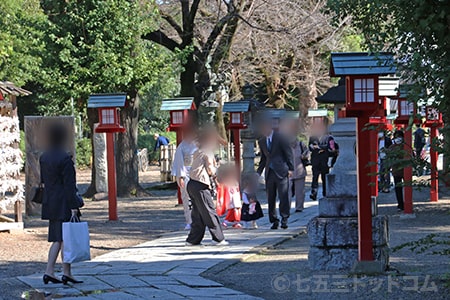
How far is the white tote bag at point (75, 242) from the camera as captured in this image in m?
9.05

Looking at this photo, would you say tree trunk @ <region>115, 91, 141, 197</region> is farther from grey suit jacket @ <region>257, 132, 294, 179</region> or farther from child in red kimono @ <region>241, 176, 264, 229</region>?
grey suit jacket @ <region>257, 132, 294, 179</region>

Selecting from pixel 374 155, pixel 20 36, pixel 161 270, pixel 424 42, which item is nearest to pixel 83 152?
pixel 20 36

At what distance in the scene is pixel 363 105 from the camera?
9.27 metres

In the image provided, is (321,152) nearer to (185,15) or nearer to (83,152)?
(185,15)

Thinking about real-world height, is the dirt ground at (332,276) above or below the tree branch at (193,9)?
below

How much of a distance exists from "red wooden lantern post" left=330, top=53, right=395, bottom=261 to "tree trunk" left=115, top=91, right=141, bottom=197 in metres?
13.9

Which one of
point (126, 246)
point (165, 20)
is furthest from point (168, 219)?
point (165, 20)

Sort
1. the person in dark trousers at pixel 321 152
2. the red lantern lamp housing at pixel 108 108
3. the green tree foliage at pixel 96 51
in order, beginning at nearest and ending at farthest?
the red lantern lamp housing at pixel 108 108 < the green tree foliage at pixel 96 51 < the person in dark trousers at pixel 321 152

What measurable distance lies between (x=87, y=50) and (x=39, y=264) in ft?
31.4

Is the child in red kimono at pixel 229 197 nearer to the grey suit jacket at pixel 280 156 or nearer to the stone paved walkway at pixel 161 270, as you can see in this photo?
the stone paved walkway at pixel 161 270

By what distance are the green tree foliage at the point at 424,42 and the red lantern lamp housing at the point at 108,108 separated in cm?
931

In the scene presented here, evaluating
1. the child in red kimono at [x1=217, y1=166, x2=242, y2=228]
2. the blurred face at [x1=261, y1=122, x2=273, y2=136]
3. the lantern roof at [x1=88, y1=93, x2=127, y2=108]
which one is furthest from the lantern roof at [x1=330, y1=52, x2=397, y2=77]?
the lantern roof at [x1=88, y1=93, x2=127, y2=108]
